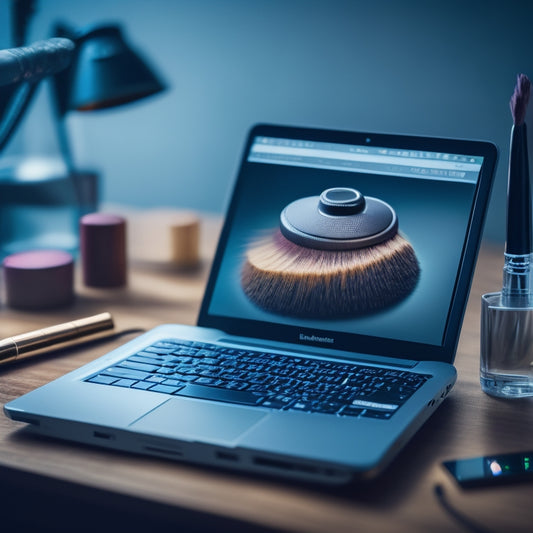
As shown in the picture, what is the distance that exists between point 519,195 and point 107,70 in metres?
0.66

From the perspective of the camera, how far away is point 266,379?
0.77 meters

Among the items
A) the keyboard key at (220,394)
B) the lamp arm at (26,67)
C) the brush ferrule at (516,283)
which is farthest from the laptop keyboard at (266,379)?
the lamp arm at (26,67)

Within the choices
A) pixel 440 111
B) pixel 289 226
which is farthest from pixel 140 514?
pixel 440 111

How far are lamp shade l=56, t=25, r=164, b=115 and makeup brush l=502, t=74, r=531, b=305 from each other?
0.60 m

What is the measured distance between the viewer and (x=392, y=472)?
64 cm

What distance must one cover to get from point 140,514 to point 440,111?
3.80ft

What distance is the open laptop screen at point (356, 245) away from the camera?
2.81ft

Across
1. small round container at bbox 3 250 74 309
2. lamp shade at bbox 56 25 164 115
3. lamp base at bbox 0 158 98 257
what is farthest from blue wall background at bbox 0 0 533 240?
small round container at bbox 3 250 74 309

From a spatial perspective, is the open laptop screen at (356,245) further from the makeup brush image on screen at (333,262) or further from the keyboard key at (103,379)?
the keyboard key at (103,379)

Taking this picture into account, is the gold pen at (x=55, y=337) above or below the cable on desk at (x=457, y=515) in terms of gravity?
above

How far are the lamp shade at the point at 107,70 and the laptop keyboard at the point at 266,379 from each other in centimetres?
47

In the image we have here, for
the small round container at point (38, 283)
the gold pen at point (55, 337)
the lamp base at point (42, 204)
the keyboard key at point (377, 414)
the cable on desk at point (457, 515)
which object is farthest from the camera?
the lamp base at point (42, 204)

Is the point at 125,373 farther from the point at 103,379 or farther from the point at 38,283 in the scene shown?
the point at 38,283

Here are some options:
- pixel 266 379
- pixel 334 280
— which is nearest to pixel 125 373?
pixel 266 379
